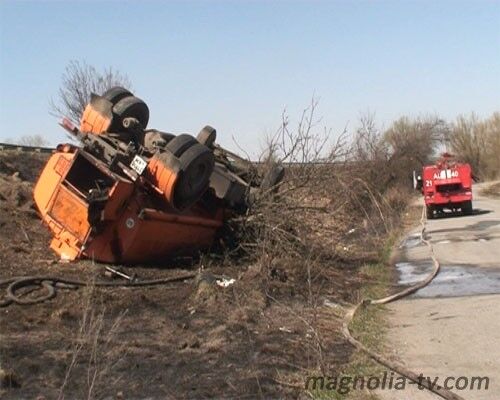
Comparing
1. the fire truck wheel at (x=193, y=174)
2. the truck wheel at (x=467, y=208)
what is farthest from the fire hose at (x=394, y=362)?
the truck wheel at (x=467, y=208)

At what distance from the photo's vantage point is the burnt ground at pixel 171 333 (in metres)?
5.95

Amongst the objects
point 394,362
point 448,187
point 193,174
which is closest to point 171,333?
point 394,362

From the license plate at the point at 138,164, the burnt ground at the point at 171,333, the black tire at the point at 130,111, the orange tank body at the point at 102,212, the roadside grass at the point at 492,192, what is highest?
the black tire at the point at 130,111

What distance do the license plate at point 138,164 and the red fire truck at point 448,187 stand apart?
2112cm

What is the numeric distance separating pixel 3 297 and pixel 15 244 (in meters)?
3.30

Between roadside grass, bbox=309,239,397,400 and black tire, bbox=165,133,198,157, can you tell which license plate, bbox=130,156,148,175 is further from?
roadside grass, bbox=309,239,397,400

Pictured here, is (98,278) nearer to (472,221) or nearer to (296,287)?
(296,287)

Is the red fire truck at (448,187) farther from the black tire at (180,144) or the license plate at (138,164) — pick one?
the license plate at (138,164)

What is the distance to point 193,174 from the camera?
11.5 metres

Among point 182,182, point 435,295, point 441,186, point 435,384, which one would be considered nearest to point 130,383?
point 435,384

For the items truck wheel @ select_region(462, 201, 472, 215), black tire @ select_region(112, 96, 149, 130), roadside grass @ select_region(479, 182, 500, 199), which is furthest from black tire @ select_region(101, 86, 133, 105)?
roadside grass @ select_region(479, 182, 500, 199)

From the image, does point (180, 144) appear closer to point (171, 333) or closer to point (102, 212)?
point (102, 212)

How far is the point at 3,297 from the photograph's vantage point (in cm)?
867

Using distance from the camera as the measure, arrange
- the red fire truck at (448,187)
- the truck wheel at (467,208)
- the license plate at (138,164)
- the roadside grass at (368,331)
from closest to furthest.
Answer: the roadside grass at (368,331) < the license plate at (138,164) < the red fire truck at (448,187) < the truck wheel at (467,208)
